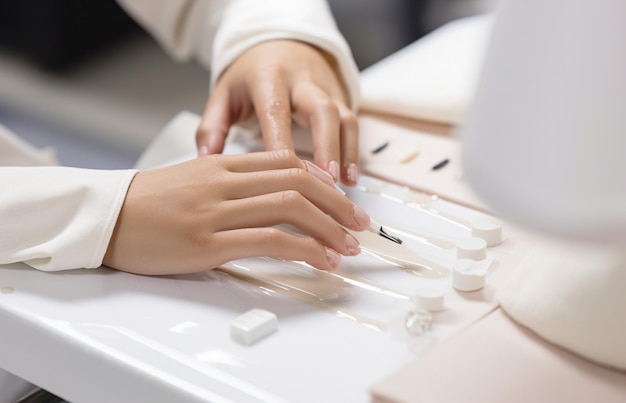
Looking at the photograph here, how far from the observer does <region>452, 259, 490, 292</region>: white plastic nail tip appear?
55cm

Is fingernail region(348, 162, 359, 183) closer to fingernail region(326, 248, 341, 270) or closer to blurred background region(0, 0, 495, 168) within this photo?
fingernail region(326, 248, 341, 270)

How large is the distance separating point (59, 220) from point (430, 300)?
0.25 metres

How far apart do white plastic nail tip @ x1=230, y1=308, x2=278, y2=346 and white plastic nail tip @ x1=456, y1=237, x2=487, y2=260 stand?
0.47ft

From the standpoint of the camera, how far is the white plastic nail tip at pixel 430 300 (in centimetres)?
53

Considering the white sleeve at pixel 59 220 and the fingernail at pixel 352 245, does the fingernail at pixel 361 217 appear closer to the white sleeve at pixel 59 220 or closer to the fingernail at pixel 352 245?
the fingernail at pixel 352 245

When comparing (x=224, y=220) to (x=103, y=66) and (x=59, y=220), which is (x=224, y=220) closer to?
(x=59, y=220)

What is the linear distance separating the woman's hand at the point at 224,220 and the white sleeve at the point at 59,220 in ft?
0.04

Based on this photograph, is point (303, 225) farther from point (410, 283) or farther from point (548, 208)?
point (548, 208)

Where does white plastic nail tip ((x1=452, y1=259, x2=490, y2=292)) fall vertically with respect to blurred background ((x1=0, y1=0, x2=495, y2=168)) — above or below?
above

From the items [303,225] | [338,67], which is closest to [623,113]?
[303,225]

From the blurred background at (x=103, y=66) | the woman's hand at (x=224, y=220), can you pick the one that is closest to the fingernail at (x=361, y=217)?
the woman's hand at (x=224, y=220)

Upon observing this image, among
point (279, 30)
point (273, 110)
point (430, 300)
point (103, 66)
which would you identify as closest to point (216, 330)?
point (430, 300)

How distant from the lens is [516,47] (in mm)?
323

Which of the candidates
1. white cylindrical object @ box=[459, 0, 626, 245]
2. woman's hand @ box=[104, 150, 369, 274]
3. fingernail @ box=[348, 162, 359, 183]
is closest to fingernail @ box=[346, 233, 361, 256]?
woman's hand @ box=[104, 150, 369, 274]
